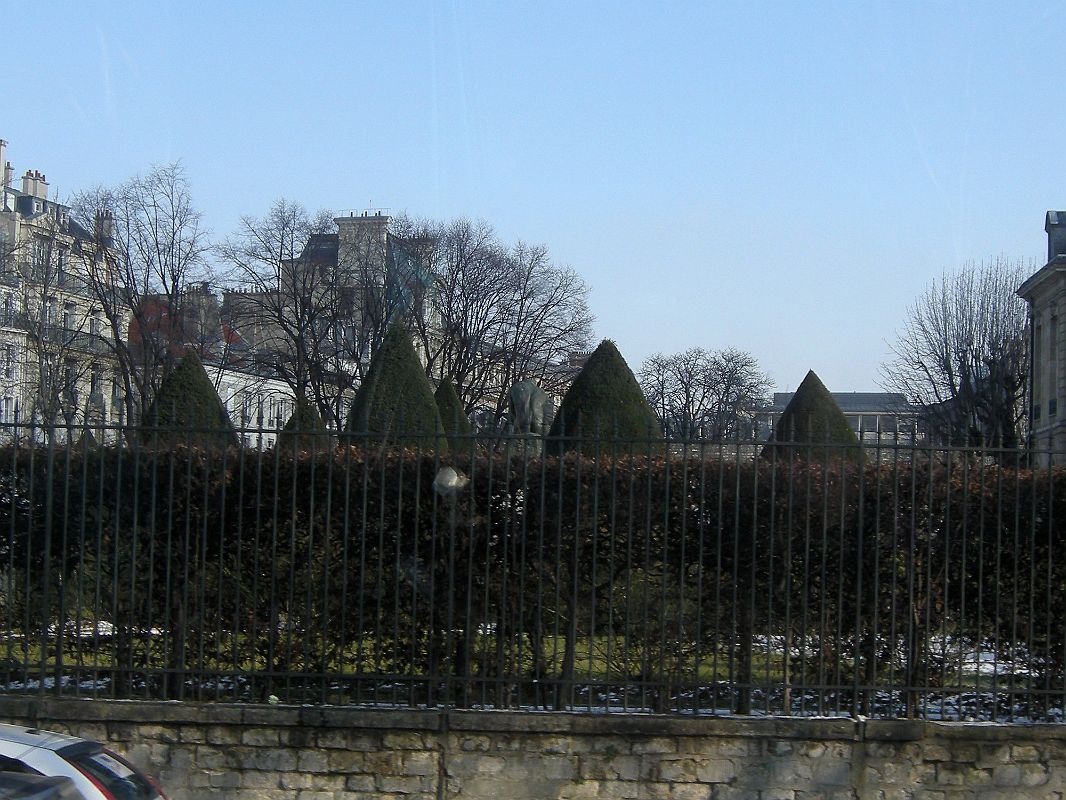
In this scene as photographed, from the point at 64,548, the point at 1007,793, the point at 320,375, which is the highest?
the point at 320,375

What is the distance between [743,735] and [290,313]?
1481 inches

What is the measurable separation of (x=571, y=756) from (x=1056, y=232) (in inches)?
1960

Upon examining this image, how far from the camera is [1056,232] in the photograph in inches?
2077

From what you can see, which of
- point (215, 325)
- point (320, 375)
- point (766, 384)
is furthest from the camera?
point (766, 384)

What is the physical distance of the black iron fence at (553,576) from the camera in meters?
8.40

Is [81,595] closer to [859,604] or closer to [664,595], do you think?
[664,595]

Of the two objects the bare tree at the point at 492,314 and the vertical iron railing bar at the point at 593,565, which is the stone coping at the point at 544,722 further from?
the bare tree at the point at 492,314

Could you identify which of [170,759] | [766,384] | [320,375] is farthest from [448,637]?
[766,384]

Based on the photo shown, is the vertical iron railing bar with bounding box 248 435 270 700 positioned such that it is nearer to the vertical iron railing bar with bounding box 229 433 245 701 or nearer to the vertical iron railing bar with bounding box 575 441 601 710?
the vertical iron railing bar with bounding box 229 433 245 701

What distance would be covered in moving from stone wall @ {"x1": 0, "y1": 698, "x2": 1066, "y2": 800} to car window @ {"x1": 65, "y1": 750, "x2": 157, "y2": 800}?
302 centimetres

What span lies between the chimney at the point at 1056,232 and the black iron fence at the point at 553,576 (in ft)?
153

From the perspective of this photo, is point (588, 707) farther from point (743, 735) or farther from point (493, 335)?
point (493, 335)

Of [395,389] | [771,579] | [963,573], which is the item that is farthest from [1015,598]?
[395,389]

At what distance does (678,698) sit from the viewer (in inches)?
329
